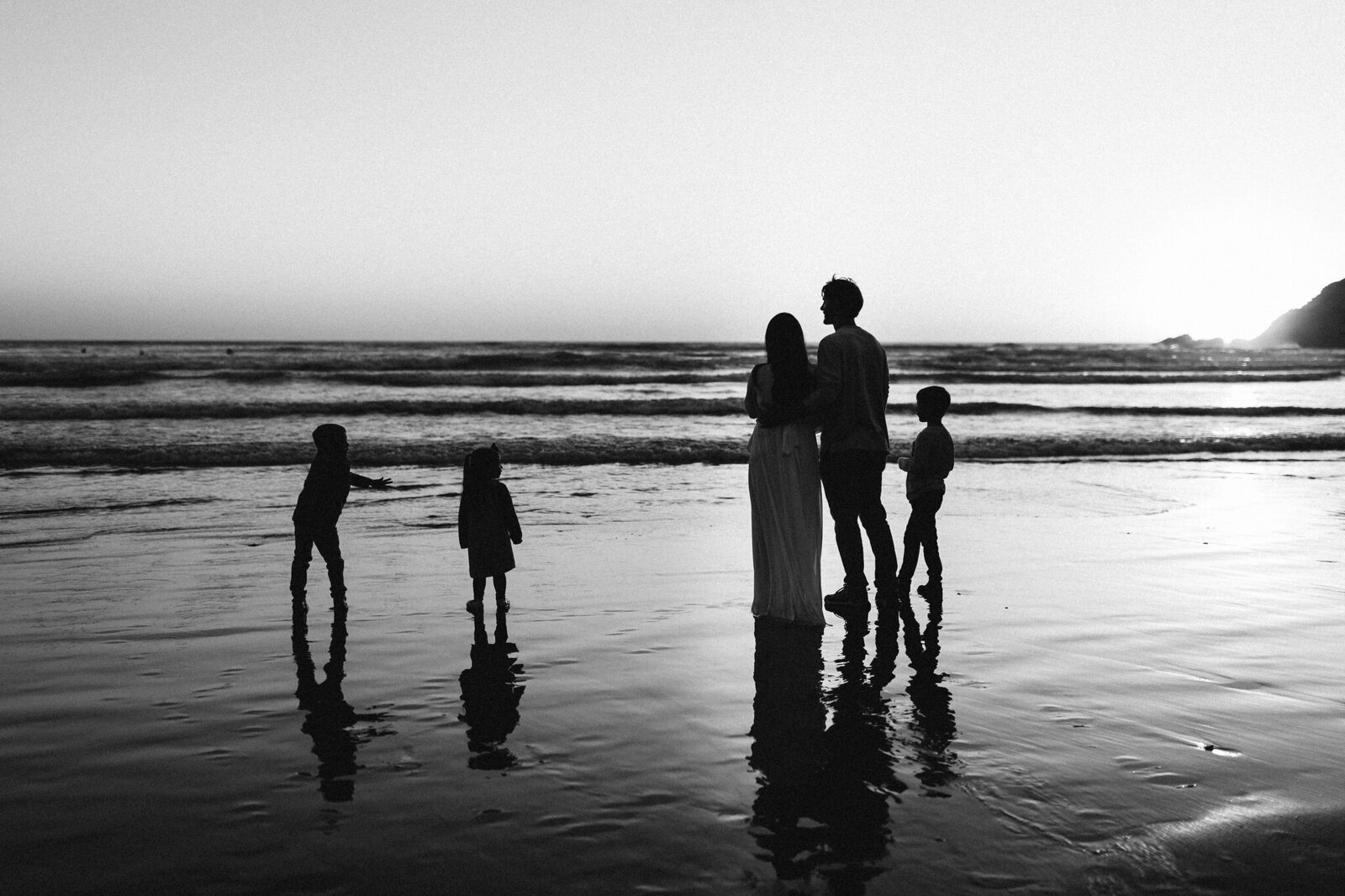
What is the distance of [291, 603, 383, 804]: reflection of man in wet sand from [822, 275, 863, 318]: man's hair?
3.54 m

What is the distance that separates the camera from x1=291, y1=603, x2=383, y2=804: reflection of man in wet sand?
3684 mm

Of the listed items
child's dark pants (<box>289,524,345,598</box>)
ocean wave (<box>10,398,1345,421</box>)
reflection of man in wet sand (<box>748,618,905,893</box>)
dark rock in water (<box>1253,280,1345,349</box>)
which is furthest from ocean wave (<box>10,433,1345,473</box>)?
dark rock in water (<box>1253,280,1345,349</box>)

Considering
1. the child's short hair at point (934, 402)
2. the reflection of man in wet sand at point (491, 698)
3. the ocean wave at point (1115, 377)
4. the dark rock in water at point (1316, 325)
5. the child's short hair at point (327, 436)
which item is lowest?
the reflection of man in wet sand at point (491, 698)

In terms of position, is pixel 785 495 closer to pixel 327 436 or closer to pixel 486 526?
pixel 486 526

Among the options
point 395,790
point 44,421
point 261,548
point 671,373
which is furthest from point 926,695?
point 671,373

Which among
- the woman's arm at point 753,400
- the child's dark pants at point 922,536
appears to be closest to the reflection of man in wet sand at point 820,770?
the woman's arm at point 753,400

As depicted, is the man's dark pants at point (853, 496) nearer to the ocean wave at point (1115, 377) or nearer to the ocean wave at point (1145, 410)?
the ocean wave at point (1145, 410)

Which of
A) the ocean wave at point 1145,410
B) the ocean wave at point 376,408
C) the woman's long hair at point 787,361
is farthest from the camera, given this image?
the ocean wave at point 1145,410

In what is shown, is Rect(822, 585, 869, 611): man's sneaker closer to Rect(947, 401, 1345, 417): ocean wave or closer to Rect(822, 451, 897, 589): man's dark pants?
Rect(822, 451, 897, 589): man's dark pants

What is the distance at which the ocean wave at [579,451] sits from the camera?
1548 centimetres

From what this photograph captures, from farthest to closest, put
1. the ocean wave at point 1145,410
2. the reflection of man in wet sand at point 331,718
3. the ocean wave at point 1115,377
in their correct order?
1. the ocean wave at point 1115,377
2. the ocean wave at point 1145,410
3. the reflection of man in wet sand at point 331,718

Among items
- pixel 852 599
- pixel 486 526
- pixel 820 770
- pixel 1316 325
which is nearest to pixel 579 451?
pixel 486 526

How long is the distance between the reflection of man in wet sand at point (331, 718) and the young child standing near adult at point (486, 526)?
98cm

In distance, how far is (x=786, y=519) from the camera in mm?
6062
